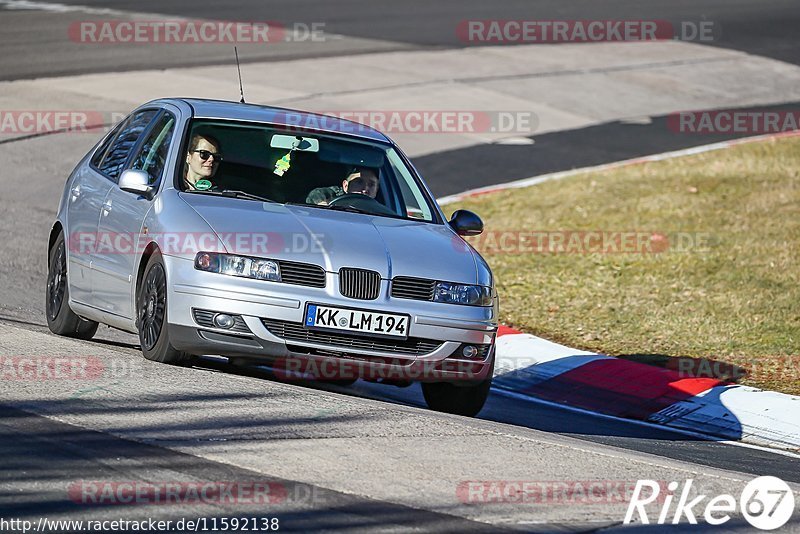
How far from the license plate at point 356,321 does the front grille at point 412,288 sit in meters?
0.13

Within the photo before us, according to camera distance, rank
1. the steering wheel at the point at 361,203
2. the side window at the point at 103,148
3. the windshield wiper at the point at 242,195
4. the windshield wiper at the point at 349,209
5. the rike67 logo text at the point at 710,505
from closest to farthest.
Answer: the rike67 logo text at the point at 710,505 < the windshield wiper at the point at 242,195 < the windshield wiper at the point at 349,209 < the steering wheel at the point at 361,203 < the side window at the point at 103,148

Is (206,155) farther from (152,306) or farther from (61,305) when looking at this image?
(61,305)

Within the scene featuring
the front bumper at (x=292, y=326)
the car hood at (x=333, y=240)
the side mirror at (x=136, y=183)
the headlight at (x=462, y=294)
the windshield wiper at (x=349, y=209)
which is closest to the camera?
the front bumper at (x=292, y=326)

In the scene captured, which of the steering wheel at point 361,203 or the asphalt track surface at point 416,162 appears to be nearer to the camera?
the asphalt track surface at point 416,162

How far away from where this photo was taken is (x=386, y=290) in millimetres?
7629

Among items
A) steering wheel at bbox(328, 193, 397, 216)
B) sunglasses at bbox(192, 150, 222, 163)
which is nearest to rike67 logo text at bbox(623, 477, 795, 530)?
steering wheel at bbox(328, 193, 397, 216)

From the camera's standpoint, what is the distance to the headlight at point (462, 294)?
782 centimetres

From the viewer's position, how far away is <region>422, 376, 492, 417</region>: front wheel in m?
8.37

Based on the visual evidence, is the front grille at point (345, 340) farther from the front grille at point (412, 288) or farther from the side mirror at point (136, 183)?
the side mirror at point (136, 183)

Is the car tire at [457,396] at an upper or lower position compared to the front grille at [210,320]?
lower

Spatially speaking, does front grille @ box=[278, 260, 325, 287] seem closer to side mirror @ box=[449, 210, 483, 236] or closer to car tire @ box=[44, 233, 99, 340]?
side mirror @ box=[449, 210, 483, 236]

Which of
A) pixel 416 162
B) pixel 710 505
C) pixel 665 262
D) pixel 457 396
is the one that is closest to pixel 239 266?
pixel 457 396

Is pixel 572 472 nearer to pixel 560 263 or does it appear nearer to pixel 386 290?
pixel 386 290

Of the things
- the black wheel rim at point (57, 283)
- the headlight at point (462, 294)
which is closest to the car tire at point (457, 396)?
the headlight at point (462, 294)
